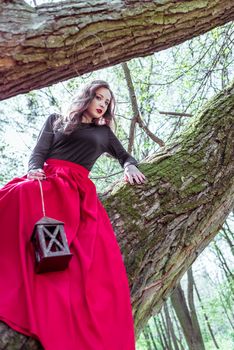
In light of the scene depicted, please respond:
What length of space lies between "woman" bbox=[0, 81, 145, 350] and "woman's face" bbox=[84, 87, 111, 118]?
0.16 meters

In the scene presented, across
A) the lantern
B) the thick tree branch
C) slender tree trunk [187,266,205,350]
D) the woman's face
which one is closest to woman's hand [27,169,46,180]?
the thick tree branch

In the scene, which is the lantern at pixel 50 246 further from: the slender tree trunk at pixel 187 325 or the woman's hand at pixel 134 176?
the slender tree trunk at pixel 187 325

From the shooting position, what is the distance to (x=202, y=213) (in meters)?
2.06

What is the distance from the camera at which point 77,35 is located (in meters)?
1.61

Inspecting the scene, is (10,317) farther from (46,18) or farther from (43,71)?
(46,18)

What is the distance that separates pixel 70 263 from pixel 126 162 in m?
1.03

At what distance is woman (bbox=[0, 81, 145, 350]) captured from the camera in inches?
52.3

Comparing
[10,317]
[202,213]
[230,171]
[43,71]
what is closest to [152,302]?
[202,213]

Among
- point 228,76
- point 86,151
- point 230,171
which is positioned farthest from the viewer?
point 228,76

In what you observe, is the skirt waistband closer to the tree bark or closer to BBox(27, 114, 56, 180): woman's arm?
BBox(27, 114, 56, 180): woman's arm

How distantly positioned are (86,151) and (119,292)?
107 centimetres

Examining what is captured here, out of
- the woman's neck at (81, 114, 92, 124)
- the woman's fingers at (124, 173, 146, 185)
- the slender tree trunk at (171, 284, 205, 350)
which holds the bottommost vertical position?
the slender tree trunk at (171, 284, 205, 350)

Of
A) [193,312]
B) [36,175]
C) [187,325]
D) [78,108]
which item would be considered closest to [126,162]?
[78,108]

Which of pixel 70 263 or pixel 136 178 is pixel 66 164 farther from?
pixel 70 263
